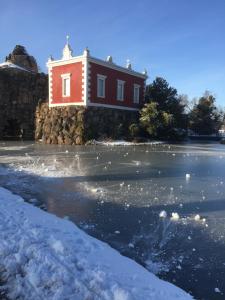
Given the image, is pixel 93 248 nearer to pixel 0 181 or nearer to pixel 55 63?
pixel 0 181

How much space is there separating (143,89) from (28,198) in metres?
24.9

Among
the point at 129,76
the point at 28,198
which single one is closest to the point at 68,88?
the point at 129,76

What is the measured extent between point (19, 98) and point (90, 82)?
14367 millimetres

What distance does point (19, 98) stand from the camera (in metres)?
36.2

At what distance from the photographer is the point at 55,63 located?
2655 cm

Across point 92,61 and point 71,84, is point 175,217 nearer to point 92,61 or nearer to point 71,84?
point 92,61

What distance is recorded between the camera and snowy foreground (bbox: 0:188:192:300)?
10.3 ft

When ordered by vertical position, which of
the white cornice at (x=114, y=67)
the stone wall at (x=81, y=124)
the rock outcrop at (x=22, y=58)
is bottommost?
the stone wall at (x=81, y=124)

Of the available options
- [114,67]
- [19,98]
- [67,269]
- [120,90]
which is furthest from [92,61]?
[67,269]

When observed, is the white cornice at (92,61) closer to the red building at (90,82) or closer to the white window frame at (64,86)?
the red building at (90,82)

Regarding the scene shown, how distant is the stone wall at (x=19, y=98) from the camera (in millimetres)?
35812

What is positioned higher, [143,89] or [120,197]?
[143,89]

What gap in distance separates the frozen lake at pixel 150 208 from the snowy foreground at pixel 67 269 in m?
0.37

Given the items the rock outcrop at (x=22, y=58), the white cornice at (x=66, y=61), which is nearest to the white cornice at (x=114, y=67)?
the white cornice at (x=66, y=61)
